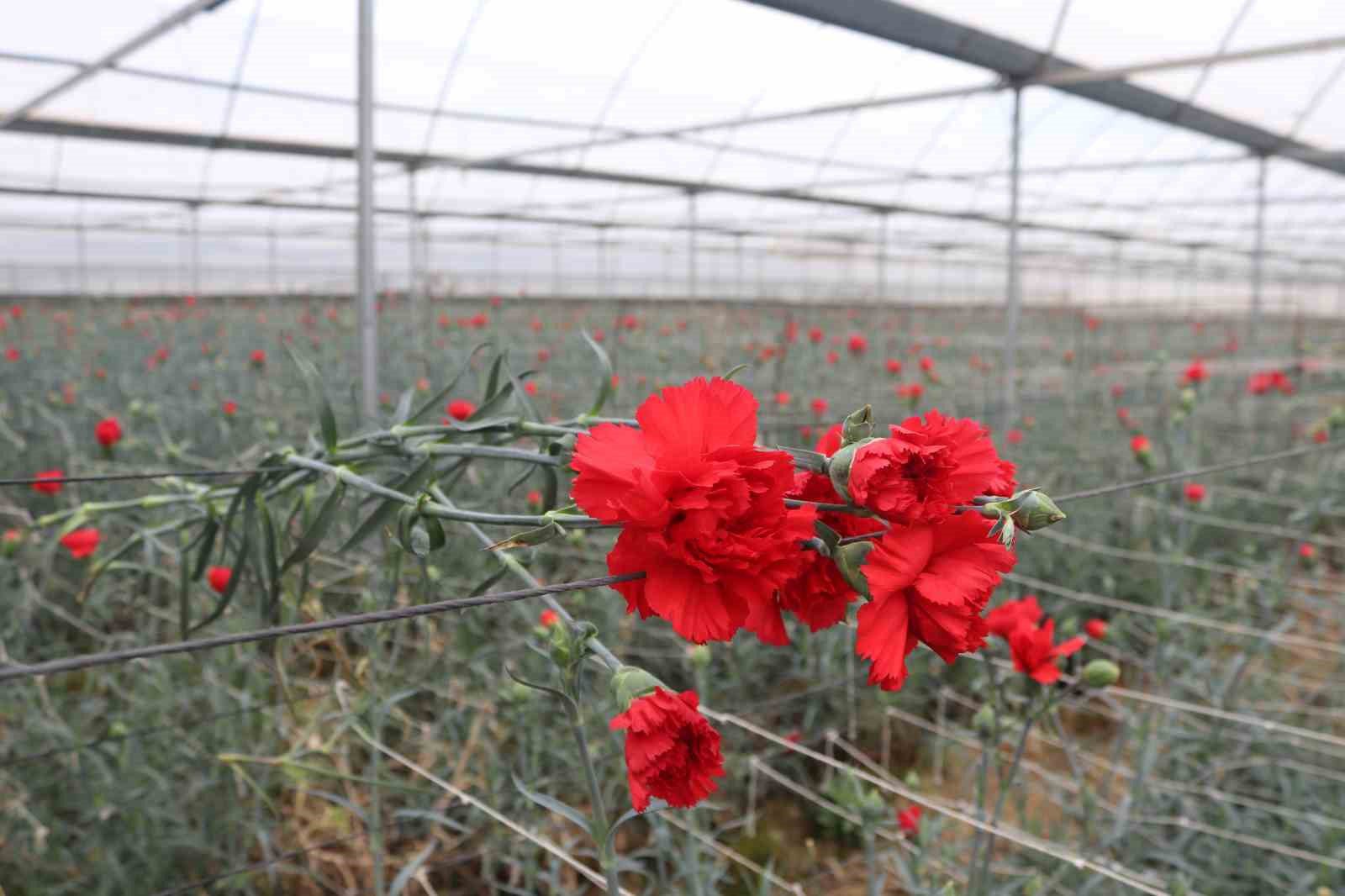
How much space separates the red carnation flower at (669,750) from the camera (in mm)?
463

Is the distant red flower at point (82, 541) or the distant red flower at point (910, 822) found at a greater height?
the distant red flower at point (82, 541)

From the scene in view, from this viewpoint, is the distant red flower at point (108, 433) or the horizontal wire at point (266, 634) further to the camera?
the distant red flower at point (108, 433)

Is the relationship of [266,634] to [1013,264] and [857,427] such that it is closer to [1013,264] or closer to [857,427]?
[857,427]

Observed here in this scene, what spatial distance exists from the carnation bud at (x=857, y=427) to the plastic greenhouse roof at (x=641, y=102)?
3.45 m

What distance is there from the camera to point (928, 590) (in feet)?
1.49

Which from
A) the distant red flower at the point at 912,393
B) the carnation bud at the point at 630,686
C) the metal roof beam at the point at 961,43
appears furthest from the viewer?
the metal roof beam at the point at 961,43

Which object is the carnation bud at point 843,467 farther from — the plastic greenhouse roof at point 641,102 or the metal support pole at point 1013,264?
the metal support pole at point 1013,264

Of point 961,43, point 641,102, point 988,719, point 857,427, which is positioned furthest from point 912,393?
point 641,102

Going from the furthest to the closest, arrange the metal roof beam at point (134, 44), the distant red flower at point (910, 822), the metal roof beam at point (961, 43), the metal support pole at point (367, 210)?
the metal roof beam at point (961, 43), the metal roof beam at point (134, 44), the metal support pole at point (367, 210), the distant red flower at point (910, 822)

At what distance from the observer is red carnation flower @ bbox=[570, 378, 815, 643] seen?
44 centimetres

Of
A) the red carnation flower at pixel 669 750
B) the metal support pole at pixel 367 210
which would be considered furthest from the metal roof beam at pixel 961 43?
the red carnation flower at pixel 669 750

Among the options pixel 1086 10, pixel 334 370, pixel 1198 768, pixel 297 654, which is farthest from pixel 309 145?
pixel 1198 768

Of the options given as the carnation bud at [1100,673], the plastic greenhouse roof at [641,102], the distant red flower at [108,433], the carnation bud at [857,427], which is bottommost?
the carnation bud at [1100,673]

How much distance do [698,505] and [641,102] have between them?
5.93m
